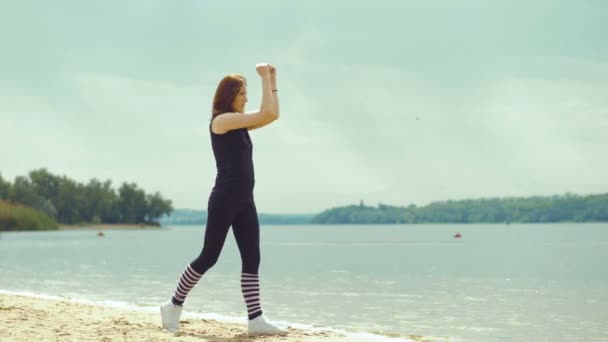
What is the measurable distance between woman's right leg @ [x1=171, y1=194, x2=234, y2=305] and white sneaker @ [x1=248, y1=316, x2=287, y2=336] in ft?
2.23

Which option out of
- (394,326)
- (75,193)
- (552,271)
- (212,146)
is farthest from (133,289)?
(75,193)

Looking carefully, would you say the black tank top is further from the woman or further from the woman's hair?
the woman's hair

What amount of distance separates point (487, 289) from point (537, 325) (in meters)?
7.82

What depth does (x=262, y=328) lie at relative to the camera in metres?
7.00

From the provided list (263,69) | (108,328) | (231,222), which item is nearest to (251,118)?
(263,69)

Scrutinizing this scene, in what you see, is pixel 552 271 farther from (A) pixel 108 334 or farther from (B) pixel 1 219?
(B) pixel 1 219

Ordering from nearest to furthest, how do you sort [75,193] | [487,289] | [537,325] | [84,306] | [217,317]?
[217,317] → [84,306] → [537,325] → [487,289] → [75,193]

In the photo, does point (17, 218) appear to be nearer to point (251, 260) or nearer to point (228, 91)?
point (251, 260)

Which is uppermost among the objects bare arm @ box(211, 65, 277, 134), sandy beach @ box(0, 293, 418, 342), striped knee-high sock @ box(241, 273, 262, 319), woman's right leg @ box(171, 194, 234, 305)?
bare arm @ box(211, 65, 277, 134)

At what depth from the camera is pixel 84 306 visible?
31.8ft

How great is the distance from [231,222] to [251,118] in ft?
3.11

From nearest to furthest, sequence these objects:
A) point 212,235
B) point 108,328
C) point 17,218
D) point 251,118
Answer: point 251,118, point 212,235, point 108,328, point 17,218

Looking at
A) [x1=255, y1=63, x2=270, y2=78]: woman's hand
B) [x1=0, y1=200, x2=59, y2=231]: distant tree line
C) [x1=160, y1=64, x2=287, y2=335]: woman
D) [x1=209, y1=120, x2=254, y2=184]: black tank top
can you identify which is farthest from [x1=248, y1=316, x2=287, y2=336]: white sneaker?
[x1=0, y1=200, x2=59, y2=231]: distant tree line

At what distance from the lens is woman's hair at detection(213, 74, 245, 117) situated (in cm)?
689
